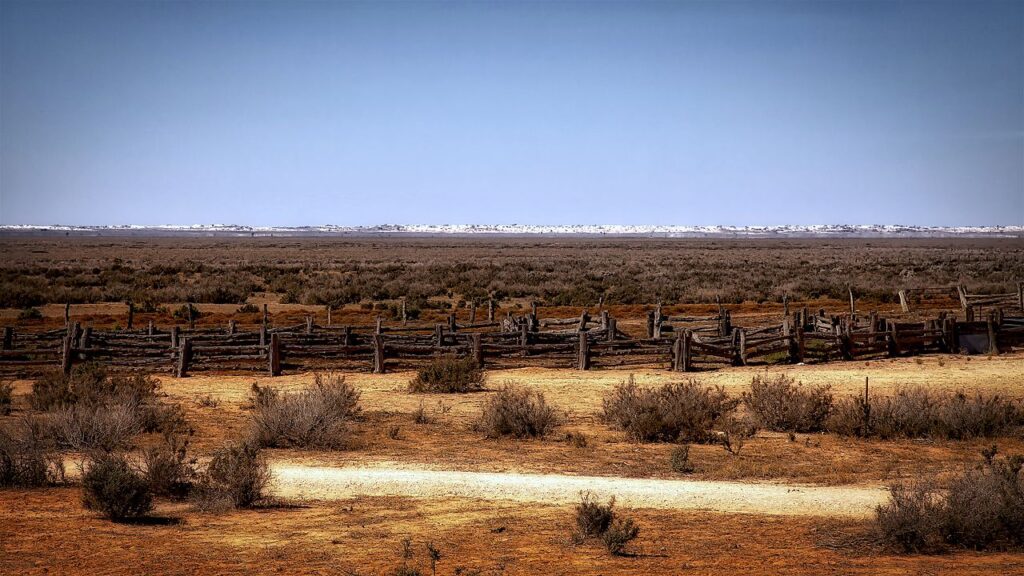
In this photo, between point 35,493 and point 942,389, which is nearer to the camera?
point 35,493

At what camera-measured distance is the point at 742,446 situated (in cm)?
1337

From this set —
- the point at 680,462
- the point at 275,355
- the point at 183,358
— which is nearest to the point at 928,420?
the point at 680,462

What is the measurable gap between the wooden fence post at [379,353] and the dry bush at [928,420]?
11368 millimetres

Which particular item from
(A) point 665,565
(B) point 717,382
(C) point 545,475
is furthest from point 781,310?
(A) point 665,565

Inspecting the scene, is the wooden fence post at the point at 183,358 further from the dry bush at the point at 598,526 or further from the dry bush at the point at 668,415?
the dry bush at the point at 598,526

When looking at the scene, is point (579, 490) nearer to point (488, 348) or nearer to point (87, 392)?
point (87, 392)

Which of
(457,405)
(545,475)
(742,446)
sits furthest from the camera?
(457,405)

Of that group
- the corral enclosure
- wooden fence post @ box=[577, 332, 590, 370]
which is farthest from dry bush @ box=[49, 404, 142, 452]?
the corral enclosure

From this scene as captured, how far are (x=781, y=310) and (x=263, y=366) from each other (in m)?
23.9

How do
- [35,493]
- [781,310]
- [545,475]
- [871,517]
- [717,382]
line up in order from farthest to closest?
1. [781,310]
2. [717,382]
3. [545,475]
4. [35,493]
5. [871,517]

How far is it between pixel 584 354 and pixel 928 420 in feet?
31.6

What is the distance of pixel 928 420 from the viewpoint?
14.1m

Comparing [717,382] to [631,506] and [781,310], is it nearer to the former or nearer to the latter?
[631,506]

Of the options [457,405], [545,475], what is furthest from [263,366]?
[545,475]
